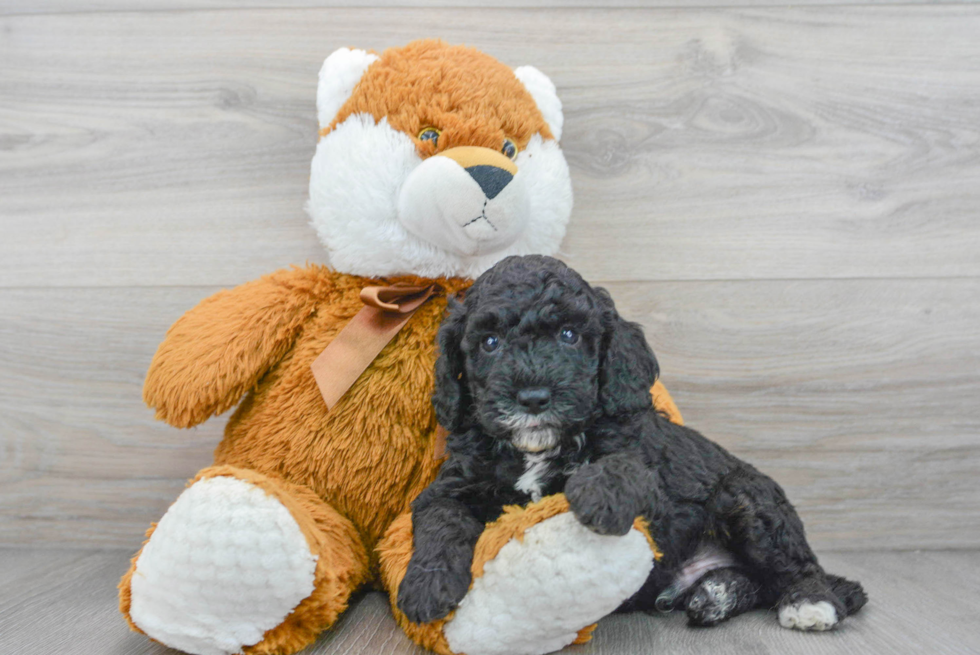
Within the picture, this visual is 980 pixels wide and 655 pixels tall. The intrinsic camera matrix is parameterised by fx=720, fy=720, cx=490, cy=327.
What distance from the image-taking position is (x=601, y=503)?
34.3 inches

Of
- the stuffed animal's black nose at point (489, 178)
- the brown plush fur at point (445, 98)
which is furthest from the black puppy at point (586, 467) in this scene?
the brown plush fur at point (445, 98)

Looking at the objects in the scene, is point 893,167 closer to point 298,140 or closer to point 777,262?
point 777,262

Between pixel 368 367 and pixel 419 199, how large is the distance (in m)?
0.29

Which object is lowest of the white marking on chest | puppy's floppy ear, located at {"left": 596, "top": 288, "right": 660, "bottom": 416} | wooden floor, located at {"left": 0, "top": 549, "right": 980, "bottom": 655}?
wooden floor, located at {"left": 0, "top": 549, "right": 980, "bottom": 655}

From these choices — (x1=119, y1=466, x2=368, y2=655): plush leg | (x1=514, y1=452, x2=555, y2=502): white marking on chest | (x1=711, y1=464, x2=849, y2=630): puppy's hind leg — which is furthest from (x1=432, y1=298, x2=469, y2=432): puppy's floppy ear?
(x1=711, y1=464, x2=849, y2=630): puppy's hind leg

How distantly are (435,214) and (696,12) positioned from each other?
855mm

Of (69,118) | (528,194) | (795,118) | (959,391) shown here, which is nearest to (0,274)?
(69,118)

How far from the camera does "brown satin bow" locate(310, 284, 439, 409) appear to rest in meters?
1.17

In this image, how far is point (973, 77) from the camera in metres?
1.56

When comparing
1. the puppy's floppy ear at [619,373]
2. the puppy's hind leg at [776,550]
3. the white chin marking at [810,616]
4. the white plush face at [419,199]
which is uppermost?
the white plush face at [419,199]

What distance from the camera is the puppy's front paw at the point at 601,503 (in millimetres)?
869

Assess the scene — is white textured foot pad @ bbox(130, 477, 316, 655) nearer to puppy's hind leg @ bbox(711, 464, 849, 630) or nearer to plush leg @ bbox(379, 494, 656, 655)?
plush leg @ bbox(379, 494, 656, 655)

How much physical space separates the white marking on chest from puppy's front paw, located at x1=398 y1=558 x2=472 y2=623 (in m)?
0.15

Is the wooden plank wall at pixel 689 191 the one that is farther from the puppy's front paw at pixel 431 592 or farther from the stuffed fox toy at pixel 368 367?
the puppy's front paw at pixel 431 592
